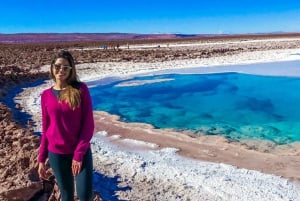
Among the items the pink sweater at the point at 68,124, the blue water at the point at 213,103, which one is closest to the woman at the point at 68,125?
the pink sweater at the point at 68,124

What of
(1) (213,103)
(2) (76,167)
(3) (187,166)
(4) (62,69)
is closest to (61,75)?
(4) (62,69)

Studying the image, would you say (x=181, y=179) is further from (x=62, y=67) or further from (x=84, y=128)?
(x=62, y=67)

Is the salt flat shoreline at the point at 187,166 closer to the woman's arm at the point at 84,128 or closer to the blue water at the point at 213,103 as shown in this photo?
the blue water at the point at 213,103

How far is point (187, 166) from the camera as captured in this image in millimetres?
5055

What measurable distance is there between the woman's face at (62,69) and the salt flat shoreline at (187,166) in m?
1.94

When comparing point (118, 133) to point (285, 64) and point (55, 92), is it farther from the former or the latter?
point (285, 64)

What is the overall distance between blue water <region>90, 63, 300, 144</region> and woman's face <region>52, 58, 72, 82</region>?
15.9ft

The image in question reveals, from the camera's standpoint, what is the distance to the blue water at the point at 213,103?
310 inches

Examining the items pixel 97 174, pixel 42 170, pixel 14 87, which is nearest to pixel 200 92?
pixel 14 87

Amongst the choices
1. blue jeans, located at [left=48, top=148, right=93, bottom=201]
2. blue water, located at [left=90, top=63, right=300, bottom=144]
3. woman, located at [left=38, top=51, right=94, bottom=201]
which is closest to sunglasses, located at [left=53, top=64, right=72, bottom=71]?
woman, located at [left=38, top=51, right=94, bottom=201]

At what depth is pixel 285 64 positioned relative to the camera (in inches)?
742

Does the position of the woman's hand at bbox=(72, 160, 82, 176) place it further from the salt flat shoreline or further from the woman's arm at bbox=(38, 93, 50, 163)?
the salt flat shoreline

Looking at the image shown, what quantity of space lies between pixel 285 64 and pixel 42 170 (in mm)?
17551

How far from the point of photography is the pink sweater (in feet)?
8.25
